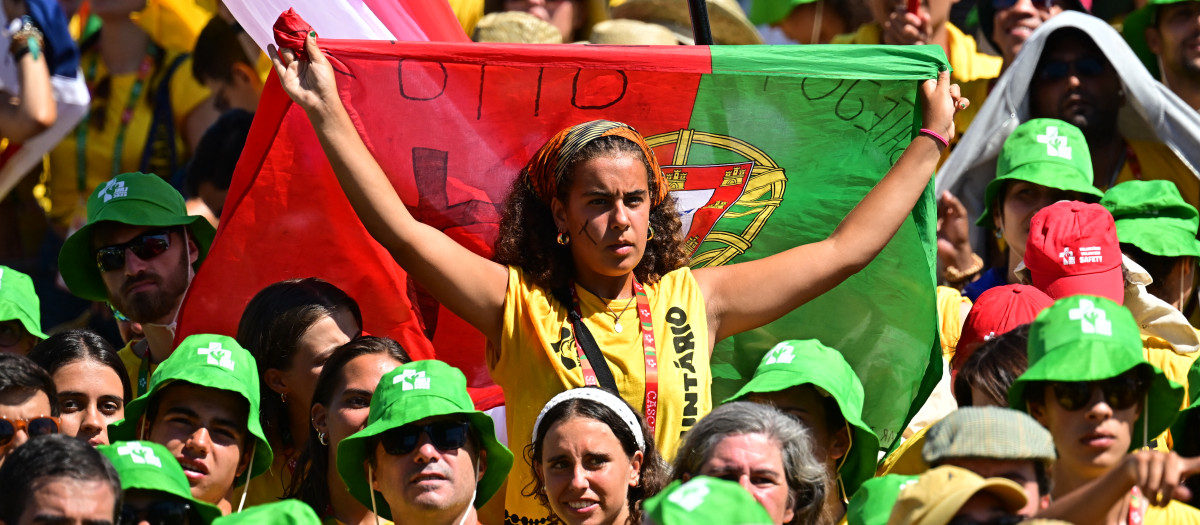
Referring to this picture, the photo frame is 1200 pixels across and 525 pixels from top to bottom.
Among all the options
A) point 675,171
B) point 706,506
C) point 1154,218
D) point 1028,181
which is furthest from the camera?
point 1028,181

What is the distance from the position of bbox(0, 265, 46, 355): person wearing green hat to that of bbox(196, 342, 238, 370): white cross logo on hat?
4.20 ft

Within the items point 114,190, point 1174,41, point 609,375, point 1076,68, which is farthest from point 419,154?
point 1174,41

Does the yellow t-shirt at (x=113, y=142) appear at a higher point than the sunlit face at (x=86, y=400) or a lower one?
higher

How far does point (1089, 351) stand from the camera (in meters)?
3.91

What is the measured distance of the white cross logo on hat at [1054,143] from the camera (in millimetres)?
6000

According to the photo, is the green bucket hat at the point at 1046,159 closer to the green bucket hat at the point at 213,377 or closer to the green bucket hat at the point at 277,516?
the green bucket hat at the point at 213,377

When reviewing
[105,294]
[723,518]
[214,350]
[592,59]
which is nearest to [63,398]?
[214,350]

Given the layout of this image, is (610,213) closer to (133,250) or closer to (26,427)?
(26,427)

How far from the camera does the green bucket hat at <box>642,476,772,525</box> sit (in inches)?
127

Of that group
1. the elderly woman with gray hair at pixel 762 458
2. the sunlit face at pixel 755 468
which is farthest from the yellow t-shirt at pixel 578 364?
the sunlit face at pixel 755 468

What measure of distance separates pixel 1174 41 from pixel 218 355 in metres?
4.06

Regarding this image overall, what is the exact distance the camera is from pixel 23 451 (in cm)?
386

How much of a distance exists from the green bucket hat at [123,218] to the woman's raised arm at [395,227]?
1.29m

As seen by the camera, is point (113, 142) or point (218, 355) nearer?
point (218, 355)
